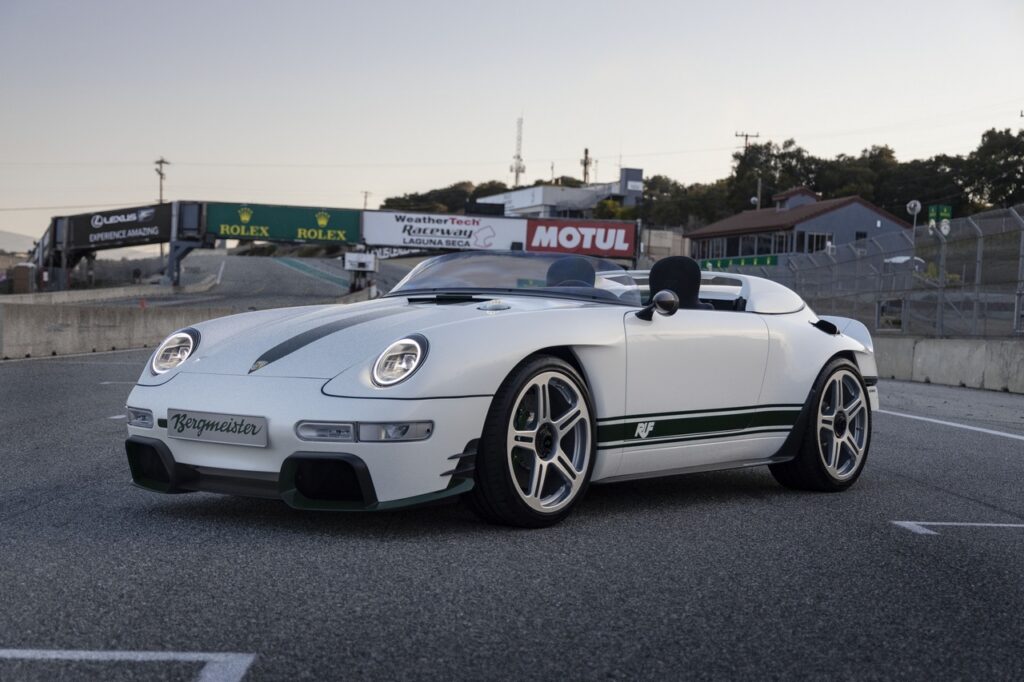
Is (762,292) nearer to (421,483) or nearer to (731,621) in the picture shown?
(421,483)

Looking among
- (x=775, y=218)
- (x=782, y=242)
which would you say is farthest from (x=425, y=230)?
(x=775, y=218)

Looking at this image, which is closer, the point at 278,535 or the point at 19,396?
the point at 278,535

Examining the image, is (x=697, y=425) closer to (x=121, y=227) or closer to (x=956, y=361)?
(x=956, y=361)

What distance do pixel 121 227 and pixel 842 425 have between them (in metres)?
66.6

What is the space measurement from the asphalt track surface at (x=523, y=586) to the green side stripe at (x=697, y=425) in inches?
14.2

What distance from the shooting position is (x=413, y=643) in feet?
10.7

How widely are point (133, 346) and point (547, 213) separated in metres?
103

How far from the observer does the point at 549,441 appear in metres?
5.04

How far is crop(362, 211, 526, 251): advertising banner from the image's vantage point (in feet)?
213

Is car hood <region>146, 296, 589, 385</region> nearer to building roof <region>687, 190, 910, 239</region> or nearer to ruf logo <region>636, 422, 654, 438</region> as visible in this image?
ruf logo <region>636, 422, 654, 438</region>

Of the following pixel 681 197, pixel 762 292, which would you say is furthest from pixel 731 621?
pixel 681 197

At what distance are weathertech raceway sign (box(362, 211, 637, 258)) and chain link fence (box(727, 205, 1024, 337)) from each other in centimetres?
3299

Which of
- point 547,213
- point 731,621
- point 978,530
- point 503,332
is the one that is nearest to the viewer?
point 731,621

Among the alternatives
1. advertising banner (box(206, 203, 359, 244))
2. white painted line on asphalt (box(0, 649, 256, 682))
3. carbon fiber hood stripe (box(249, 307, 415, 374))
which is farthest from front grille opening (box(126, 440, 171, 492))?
advertising banner (box(206, 203, 359, 244))
